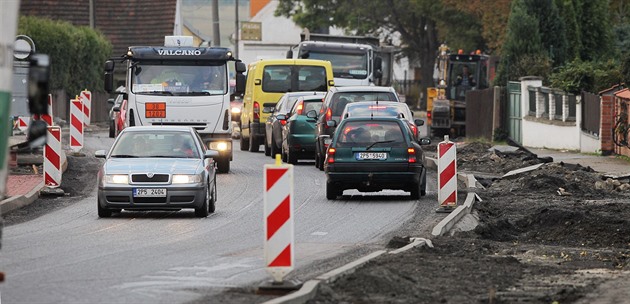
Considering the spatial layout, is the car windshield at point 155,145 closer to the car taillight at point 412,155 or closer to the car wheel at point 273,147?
the car taillight at point 412,155

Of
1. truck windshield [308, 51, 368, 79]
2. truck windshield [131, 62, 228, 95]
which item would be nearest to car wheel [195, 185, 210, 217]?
truck windshield [131, 62, 228, 95]

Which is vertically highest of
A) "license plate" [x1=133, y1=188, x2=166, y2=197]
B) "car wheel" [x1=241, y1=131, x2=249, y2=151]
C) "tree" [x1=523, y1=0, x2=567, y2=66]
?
"tree" [x1=523, y1=0, x2=567, y2=66]

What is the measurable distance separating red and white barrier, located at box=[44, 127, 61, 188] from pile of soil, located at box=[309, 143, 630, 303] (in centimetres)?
732

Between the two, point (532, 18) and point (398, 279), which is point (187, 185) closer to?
point (398, 279)

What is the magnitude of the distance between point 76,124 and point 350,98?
6531mm

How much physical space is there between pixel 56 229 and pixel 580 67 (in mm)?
25399

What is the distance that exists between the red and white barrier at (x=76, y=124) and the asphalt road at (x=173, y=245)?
7779mm

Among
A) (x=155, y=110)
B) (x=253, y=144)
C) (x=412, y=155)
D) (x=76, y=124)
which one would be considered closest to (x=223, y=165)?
(x=155, y=110)

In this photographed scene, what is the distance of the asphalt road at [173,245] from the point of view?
550 inches

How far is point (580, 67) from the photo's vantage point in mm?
43438

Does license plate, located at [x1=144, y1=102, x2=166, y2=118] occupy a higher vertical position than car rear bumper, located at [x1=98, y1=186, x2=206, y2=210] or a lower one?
higher

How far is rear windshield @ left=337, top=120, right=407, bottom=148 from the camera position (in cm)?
2605

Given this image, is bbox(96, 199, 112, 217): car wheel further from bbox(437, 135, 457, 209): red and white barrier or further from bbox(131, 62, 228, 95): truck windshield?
bbox(131, 62, 228, 95): truck windshield

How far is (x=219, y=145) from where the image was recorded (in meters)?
34.0
